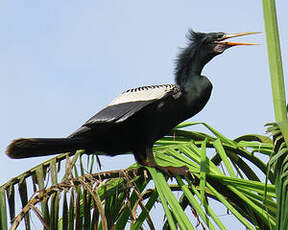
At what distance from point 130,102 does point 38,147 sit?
2.47 feet

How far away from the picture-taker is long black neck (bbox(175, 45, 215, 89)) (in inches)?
159

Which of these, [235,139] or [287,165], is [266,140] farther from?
[287,165]

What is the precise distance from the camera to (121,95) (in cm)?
406

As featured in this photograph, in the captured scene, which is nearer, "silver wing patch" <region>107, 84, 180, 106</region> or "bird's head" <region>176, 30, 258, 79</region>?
"silver wing patch" <region>107, 84, 180, 106</region>

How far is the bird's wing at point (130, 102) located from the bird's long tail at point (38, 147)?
0.23m

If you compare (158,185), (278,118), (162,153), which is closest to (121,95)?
(162,153)

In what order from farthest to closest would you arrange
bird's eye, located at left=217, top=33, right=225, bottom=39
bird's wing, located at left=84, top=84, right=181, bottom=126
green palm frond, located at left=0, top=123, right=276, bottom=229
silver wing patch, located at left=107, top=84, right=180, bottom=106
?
bird's eye, located at left=217, top=33, right=225, bottom=39 → silver wing patch, located at left=107, top=84, right=180, bottom=106 → bird's wing, located at left=84, top=84, right=181, bottom=126 → green palm frond, located at left=0, top=123, right=276, bottom=229

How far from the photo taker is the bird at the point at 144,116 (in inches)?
146

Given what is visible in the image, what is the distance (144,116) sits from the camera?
3.85m

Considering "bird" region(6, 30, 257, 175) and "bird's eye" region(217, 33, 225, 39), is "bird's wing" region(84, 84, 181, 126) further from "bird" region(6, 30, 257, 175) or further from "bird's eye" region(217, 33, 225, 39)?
"bird's eye" region(217, 33, 225, 39)

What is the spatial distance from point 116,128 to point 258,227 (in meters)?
→ 1.26

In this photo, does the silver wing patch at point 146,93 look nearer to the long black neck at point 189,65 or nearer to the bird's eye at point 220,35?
the long black neck at point 189,65

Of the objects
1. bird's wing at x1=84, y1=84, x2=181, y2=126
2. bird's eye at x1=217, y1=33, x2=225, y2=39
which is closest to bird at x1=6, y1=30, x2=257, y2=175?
bird's wing at x1=84, y1=84, x2=181, y2=126

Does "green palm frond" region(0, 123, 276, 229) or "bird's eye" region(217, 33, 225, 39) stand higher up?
"bird's eye" region(217, 33, 225, 39)
